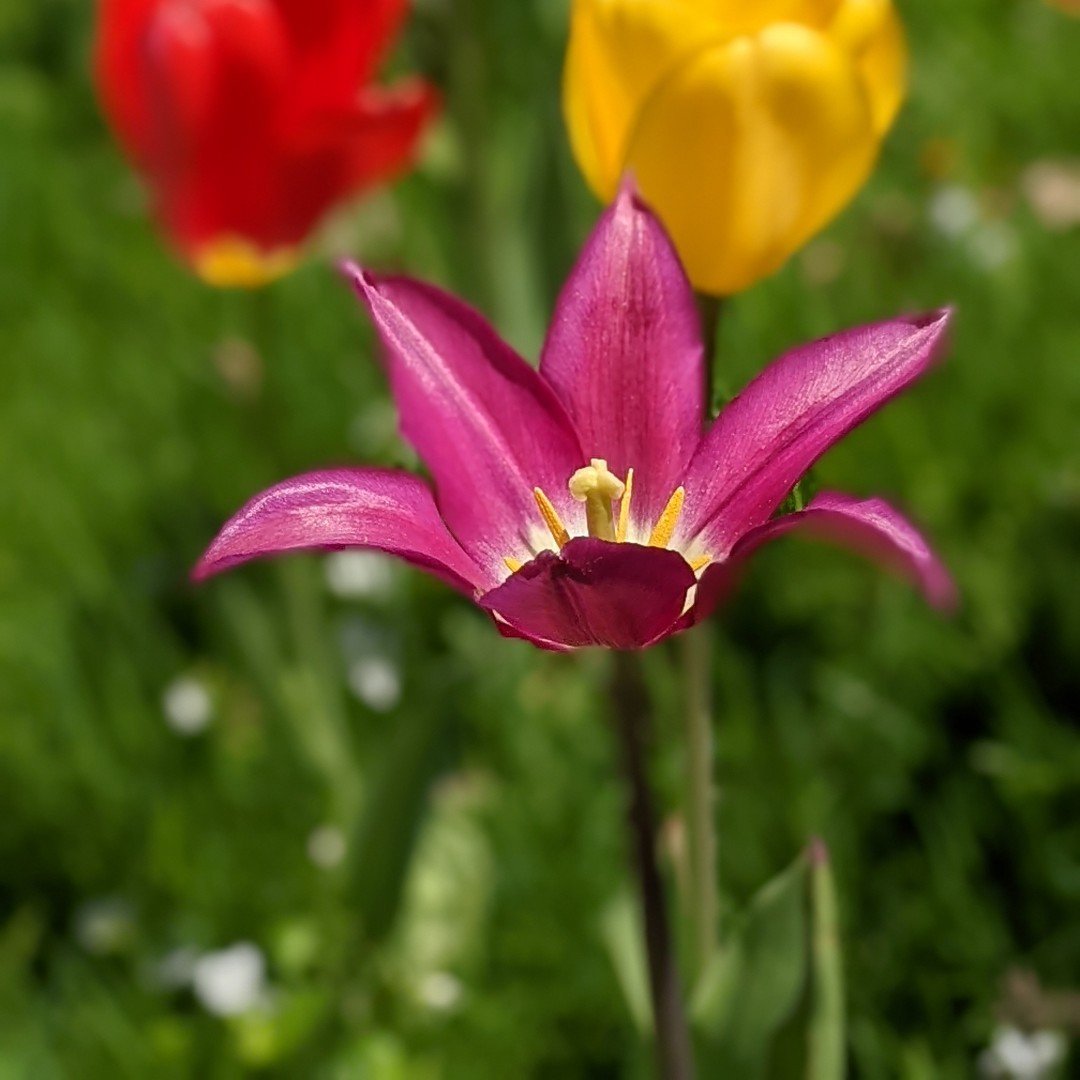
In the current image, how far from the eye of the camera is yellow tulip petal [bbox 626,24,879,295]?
734mm

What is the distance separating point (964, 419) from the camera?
1778mm

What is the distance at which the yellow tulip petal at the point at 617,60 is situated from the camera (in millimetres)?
748

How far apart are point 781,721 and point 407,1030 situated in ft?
1.52

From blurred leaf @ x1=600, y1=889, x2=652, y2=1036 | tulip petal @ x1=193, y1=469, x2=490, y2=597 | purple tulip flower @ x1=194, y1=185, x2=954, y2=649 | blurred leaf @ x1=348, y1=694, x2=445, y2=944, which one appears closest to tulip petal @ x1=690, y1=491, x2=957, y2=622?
purple tulip flower @ x1=194, y1=185, x2=954, y2=649

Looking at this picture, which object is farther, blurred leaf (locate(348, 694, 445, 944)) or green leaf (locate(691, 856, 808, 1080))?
blurred leaf (locate(348, 694, 445, 944))

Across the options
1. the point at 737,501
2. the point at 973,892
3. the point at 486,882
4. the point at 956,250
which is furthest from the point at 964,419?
the point at 737,501

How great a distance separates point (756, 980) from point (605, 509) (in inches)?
13.2

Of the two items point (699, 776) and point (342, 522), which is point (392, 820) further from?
point (342, 522)

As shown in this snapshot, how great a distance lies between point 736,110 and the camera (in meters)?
0.74

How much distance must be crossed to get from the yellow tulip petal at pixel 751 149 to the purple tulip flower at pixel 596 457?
7 cm

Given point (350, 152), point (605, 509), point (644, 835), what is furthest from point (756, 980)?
point (350, 152)

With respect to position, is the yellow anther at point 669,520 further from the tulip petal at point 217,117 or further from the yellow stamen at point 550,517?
the tulip petal at point 217,117

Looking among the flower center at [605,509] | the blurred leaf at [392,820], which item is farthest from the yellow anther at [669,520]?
the blurred leaf at [392,820]

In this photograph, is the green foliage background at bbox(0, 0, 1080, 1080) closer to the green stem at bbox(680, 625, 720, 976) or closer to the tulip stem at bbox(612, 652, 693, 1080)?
the green stem at bbox(680, 625, 720, 976)
